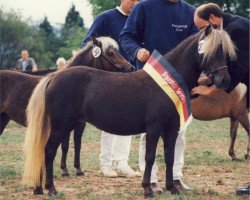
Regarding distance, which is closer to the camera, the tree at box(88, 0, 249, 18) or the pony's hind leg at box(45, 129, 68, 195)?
the pony's hind leg at box(45, 129, 68, 195)

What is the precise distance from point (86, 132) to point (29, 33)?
50.5 m

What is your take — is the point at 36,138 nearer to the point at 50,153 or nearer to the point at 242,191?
the point at 50,153

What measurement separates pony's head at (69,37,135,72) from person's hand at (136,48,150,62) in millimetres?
822

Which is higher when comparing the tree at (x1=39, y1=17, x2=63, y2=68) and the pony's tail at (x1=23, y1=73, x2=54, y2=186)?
the tree at (x1=39, y1=17, x2=63, y2=68)

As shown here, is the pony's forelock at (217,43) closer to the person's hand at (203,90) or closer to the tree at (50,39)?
the person's hand at (203,90)

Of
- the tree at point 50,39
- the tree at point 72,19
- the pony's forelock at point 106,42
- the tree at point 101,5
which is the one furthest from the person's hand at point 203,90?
the tree at point 72,19

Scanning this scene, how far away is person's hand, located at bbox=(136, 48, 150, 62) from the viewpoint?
6079 millimetres

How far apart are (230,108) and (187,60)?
166 inches

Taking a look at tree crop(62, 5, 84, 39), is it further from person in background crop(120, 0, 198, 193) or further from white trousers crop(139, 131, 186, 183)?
white trousers crop(139, 131, 186, 183)

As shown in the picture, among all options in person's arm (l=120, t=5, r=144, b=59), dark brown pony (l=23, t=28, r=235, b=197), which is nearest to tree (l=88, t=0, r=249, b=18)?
person's arm (l=120, t=5, r=144, b=59)

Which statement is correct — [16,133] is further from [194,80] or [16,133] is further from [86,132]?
[194,80]

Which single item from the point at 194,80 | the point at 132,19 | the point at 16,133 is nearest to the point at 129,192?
the point at 194,80

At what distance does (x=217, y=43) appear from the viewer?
5488 millimetres

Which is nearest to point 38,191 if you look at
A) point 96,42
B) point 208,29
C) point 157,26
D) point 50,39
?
point 96,42
